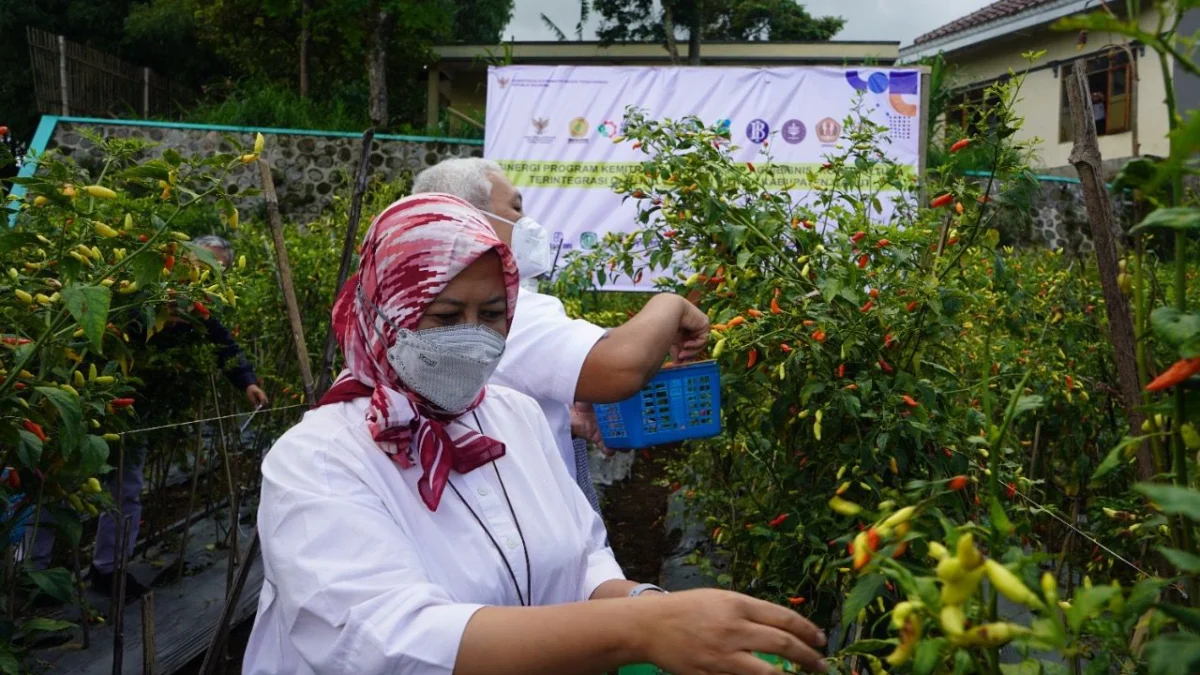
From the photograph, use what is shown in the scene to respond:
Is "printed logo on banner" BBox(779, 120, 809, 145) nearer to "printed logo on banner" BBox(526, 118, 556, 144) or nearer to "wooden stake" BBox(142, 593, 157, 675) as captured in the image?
"printed logo on banner" BBox(526, 118, 556, 144)

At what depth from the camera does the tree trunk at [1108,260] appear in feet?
4.52

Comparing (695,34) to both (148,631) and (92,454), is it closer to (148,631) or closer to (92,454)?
(148,631)

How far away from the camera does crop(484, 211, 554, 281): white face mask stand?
2754 millimetres

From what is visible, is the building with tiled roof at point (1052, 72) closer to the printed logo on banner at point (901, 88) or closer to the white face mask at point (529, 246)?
the printed logo on banner at point (901, 88)

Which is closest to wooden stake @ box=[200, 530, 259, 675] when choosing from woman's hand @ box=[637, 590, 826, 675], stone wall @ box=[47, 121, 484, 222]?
woman's hand @ box=[637, 590, 826, 675]

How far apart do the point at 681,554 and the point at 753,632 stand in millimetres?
3450

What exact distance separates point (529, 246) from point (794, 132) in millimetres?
4997

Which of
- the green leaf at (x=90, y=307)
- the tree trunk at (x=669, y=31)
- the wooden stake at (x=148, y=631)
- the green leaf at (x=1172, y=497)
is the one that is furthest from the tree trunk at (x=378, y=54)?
the green leaf at (x=1172, y=497)

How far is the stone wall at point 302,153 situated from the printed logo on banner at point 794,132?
16.5 ft

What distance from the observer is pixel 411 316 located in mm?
1562

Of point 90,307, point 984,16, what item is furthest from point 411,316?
point 984,16

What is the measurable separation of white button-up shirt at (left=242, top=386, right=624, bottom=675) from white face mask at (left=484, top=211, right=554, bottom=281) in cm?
105

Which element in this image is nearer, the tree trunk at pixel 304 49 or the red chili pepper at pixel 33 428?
the red chili pepper at pixel 33 428

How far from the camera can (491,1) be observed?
63.6 ft
